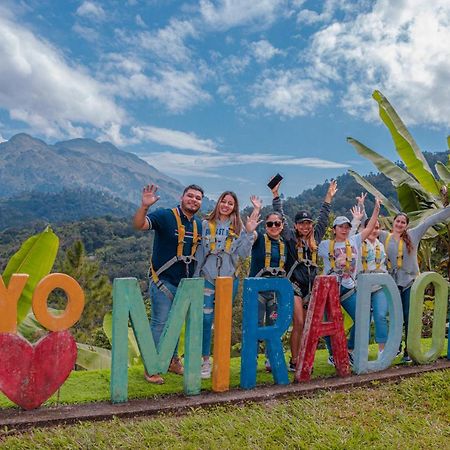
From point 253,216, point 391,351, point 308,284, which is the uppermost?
point 253,216

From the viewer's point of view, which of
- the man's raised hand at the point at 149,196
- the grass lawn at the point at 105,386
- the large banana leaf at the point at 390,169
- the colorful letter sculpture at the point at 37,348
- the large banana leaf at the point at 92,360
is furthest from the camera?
the large banana leaf at the point at 390,169

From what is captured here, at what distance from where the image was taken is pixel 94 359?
6.02m

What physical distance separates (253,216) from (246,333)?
3.47ft

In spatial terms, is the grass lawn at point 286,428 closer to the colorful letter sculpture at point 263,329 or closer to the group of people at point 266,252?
the colorful letter sculpture at point 263,329

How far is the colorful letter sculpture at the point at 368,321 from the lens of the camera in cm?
521

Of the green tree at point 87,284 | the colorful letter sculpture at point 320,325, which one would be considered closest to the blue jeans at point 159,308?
the colorful letter sculpture at point 320,325

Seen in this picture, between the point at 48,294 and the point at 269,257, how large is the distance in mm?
2001

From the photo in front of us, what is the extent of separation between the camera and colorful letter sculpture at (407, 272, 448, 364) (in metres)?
5.55

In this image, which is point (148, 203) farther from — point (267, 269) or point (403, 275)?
point (403, 275)

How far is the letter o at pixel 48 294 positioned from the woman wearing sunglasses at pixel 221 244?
1144mm

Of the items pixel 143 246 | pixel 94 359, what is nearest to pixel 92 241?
pixel 143 246

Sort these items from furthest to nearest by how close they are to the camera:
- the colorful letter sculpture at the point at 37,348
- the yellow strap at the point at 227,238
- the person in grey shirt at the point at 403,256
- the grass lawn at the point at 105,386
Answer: the person in grey shirt at the point at 403,256 → the yellow strap at the point at 227,238 → the grass lawn at the point at 105,386 → the colorful letter sculpture at the point at 37,348

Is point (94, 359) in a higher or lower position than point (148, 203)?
lower

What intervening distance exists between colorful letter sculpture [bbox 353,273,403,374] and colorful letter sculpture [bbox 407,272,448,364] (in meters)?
0.20
